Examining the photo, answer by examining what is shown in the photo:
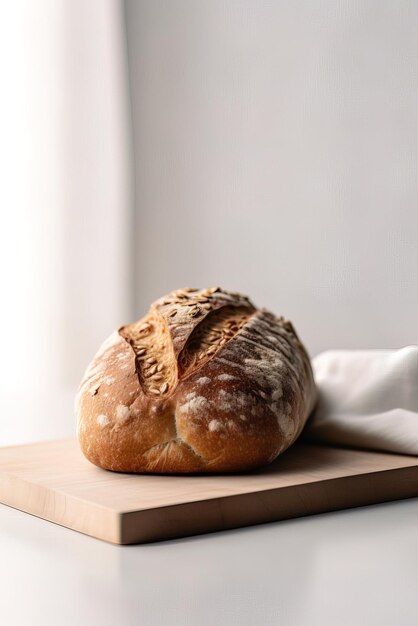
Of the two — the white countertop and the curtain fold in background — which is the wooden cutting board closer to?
the white countertop

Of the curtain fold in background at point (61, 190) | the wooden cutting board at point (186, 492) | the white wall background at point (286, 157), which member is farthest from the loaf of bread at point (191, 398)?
the curtain fold in background at point (61, 190)

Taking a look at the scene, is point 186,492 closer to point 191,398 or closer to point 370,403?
point 191,398

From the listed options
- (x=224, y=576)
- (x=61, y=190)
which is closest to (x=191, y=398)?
(x=224, y=576)

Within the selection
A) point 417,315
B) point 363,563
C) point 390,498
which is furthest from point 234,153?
point 363,563

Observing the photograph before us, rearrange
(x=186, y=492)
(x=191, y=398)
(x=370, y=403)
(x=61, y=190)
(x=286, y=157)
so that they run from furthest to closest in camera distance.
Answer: (x=61, y=190) < (x=286, y=157) < (x=370, y=403) < (x=191, y=398) < (x=186, y=492)

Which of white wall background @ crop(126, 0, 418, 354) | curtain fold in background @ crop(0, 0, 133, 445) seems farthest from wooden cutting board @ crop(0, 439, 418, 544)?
curtain fold in background @ crop(0, 0, 133, 445)

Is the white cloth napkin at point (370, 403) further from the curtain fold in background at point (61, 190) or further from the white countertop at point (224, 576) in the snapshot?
the curtain fold in background at point (61, 190)
